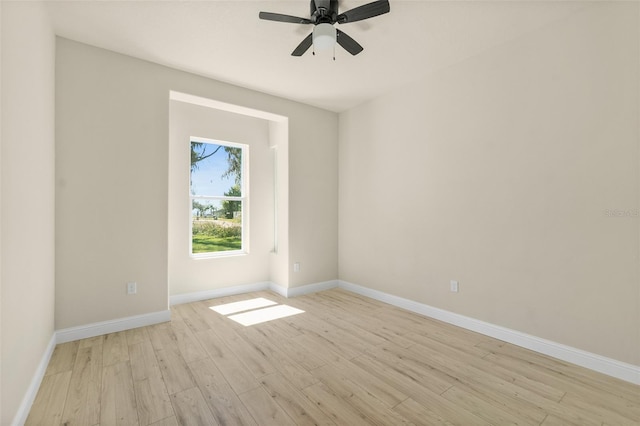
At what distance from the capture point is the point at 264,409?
1.82 metres

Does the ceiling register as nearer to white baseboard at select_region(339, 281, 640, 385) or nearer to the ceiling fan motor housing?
the ceiling fan motor housing

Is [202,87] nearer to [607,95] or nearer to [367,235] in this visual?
[367,235]

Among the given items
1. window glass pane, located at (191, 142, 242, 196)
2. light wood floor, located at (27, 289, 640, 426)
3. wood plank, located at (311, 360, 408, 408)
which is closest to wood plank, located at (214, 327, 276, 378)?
light wood floor, located at (27, 289, 640, 426)

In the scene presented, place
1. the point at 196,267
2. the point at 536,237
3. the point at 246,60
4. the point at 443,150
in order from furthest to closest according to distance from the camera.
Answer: the point at 196,267 → the point at 443,150 → the point at 246,60 → the point at 536,237

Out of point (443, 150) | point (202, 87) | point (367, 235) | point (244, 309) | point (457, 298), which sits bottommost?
point (244, 309)

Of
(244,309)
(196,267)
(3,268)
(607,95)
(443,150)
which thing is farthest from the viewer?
(196,267)

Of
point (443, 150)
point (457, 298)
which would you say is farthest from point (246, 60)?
point (457, 298)

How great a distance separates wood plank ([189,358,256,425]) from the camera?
1.74 meters

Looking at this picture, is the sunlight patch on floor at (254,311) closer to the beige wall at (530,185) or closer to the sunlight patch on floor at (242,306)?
the sunlight patch on floor at (242,306)

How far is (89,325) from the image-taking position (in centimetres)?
282

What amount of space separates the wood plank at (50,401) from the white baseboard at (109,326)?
2.09 ft

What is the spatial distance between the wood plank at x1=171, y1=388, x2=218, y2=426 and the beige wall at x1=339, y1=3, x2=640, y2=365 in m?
2.61

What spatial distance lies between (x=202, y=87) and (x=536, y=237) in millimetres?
3890

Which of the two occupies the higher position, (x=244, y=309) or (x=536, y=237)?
(x=536, y=237)
